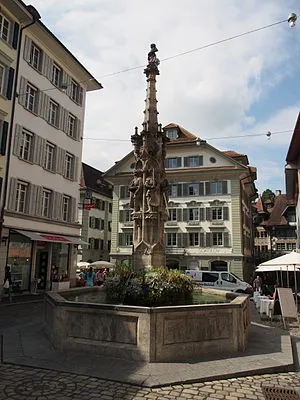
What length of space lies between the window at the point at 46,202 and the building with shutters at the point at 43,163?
0.04 ft

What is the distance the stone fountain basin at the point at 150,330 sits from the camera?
7254 millimetres

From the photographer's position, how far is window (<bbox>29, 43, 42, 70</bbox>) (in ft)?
76.8

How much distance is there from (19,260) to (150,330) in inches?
667

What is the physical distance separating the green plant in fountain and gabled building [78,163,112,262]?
35.3 m

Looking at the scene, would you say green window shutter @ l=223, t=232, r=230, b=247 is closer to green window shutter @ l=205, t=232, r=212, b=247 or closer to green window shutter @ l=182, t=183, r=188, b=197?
green window shutter @ l=205, t=232, r=212, b=247

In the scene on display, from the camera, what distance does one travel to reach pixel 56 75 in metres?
26.3

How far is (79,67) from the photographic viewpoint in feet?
91.4

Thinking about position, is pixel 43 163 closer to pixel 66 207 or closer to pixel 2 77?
pixel 66 207

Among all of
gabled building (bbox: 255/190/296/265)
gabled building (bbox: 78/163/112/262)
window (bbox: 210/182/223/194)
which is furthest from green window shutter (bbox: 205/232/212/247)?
gabled building (bbox: 255/190/296/265)

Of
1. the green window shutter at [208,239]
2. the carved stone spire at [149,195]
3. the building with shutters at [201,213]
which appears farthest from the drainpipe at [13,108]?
the green window shutter at [208,239]

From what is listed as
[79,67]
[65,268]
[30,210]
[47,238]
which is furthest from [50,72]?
[65,268]

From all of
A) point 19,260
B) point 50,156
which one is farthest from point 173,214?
point 19,260

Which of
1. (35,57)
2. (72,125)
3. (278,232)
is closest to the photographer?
(35,57)

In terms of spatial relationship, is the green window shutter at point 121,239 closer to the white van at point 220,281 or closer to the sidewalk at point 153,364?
the white van at point 220,281
